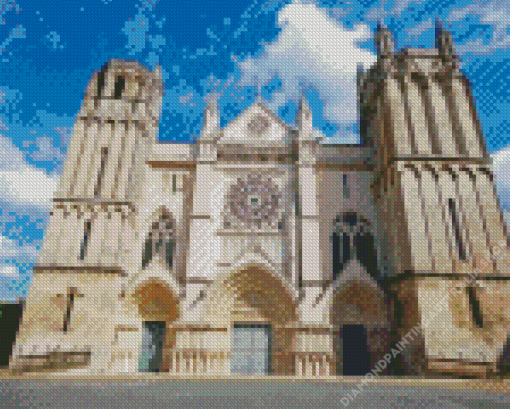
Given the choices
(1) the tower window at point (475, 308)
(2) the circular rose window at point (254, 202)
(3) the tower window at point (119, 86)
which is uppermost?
(3) the tower window at point (119, 86)

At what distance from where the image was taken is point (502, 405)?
4.70m

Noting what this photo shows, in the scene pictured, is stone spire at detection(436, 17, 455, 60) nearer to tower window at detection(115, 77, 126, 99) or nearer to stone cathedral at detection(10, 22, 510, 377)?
stone cathedral at detection(10, 22, 510, 377)

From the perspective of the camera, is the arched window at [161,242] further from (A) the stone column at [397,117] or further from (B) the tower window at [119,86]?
(A) the stone column at [397,117]

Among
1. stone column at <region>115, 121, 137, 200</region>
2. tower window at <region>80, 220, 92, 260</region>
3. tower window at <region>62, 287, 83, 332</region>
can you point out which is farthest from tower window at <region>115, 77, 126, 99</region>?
tower window at <region>62, 287, 83, 332</region>

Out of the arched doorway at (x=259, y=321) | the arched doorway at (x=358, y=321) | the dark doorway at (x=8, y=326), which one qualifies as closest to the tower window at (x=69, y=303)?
the arched doorway at (x=259, y=321)

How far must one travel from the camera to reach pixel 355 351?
14797 millimetres

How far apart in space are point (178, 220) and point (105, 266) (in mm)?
3666

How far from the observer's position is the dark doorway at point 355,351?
14539mm

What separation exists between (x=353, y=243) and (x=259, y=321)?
207 inches

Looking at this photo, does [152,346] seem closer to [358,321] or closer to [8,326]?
[358,321]

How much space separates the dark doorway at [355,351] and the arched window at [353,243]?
223 centimetres

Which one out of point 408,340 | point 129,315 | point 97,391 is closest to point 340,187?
point 408,340

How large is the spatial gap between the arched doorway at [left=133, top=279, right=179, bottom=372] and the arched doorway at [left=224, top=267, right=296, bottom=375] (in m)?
2.45

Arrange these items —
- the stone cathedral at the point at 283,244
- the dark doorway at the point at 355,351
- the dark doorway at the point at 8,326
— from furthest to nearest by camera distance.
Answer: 1. the dark doorway at the point at 8,326
2. the dark doorway at the point at 355,351
3. the stone cathedral at the point at 283,244
